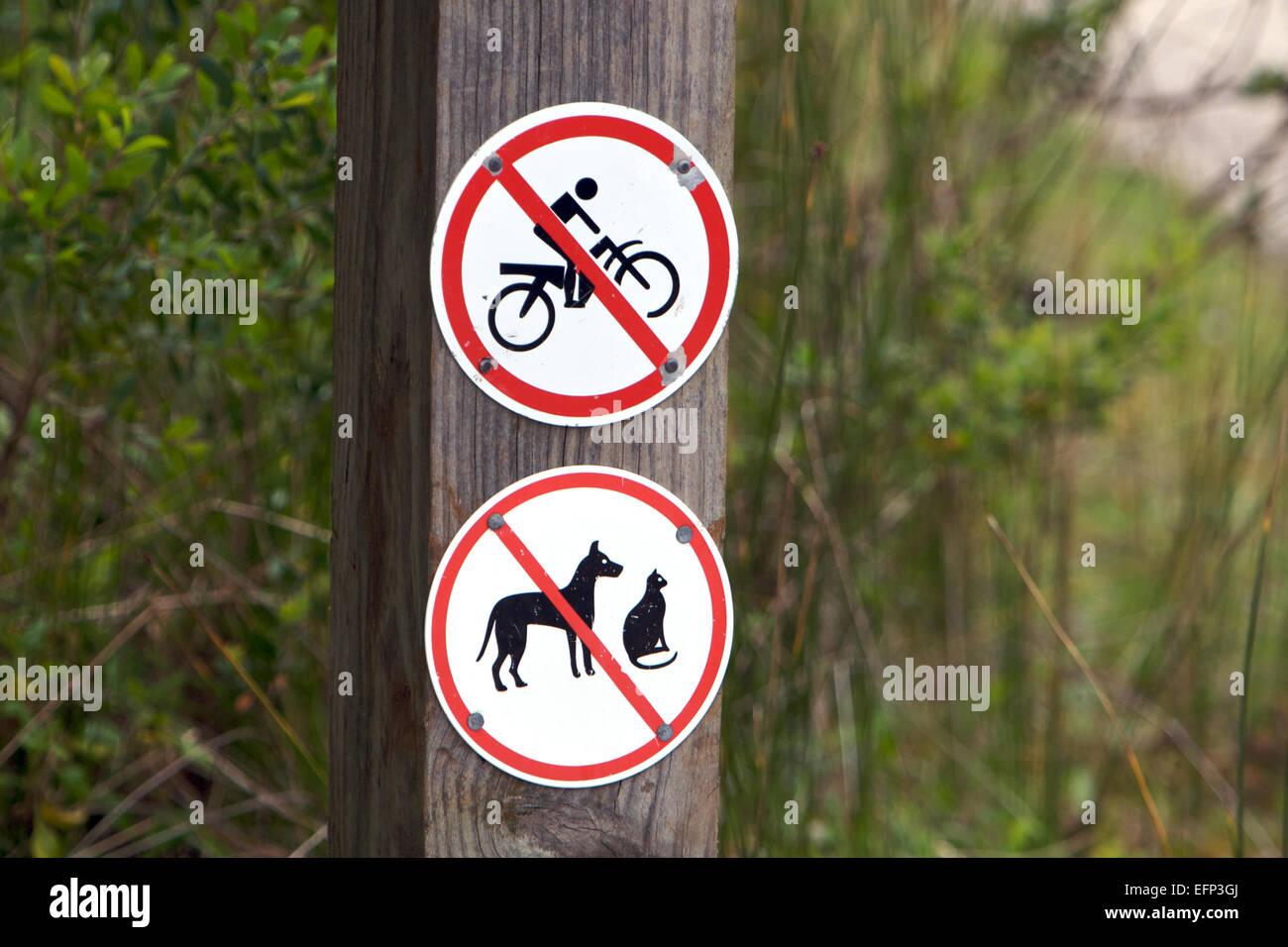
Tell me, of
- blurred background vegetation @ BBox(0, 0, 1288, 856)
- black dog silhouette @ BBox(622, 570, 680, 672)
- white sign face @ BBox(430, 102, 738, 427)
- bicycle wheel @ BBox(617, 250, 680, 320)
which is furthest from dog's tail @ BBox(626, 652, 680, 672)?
blurred background vegetation @ BBox(0, 0, 1288, 856)

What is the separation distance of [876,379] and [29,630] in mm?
1848

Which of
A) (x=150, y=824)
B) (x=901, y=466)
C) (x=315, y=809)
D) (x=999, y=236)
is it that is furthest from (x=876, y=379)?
(x=150, y=824)

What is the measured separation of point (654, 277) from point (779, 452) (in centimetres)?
137

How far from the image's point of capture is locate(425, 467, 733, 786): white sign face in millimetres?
1167

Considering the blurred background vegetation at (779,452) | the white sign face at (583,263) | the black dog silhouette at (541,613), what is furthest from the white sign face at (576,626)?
the blurred background vegetation at (779,452)

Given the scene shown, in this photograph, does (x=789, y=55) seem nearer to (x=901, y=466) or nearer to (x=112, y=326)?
(x=901, y=466)

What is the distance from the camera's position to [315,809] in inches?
87.0

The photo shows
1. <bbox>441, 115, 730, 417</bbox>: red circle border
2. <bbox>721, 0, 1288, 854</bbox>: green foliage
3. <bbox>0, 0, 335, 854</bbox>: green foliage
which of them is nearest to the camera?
<bbox>441, 115, 730, 417</bbox>: red circle border

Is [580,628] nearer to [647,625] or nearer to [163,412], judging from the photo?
[647,625]

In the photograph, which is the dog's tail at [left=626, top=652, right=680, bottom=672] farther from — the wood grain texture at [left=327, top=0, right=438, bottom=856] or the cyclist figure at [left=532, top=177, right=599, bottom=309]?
the cyclist figure at [left=532, top=177, right=599, bottom=309]

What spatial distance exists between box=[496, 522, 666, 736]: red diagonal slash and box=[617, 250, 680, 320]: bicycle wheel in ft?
0.92

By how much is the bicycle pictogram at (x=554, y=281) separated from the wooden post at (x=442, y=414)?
0.24ft

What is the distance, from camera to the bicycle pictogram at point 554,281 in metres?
1.16

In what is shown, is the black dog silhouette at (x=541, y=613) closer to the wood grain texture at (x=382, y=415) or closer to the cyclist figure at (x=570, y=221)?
the wood grain texture at (x=382, y=415)
